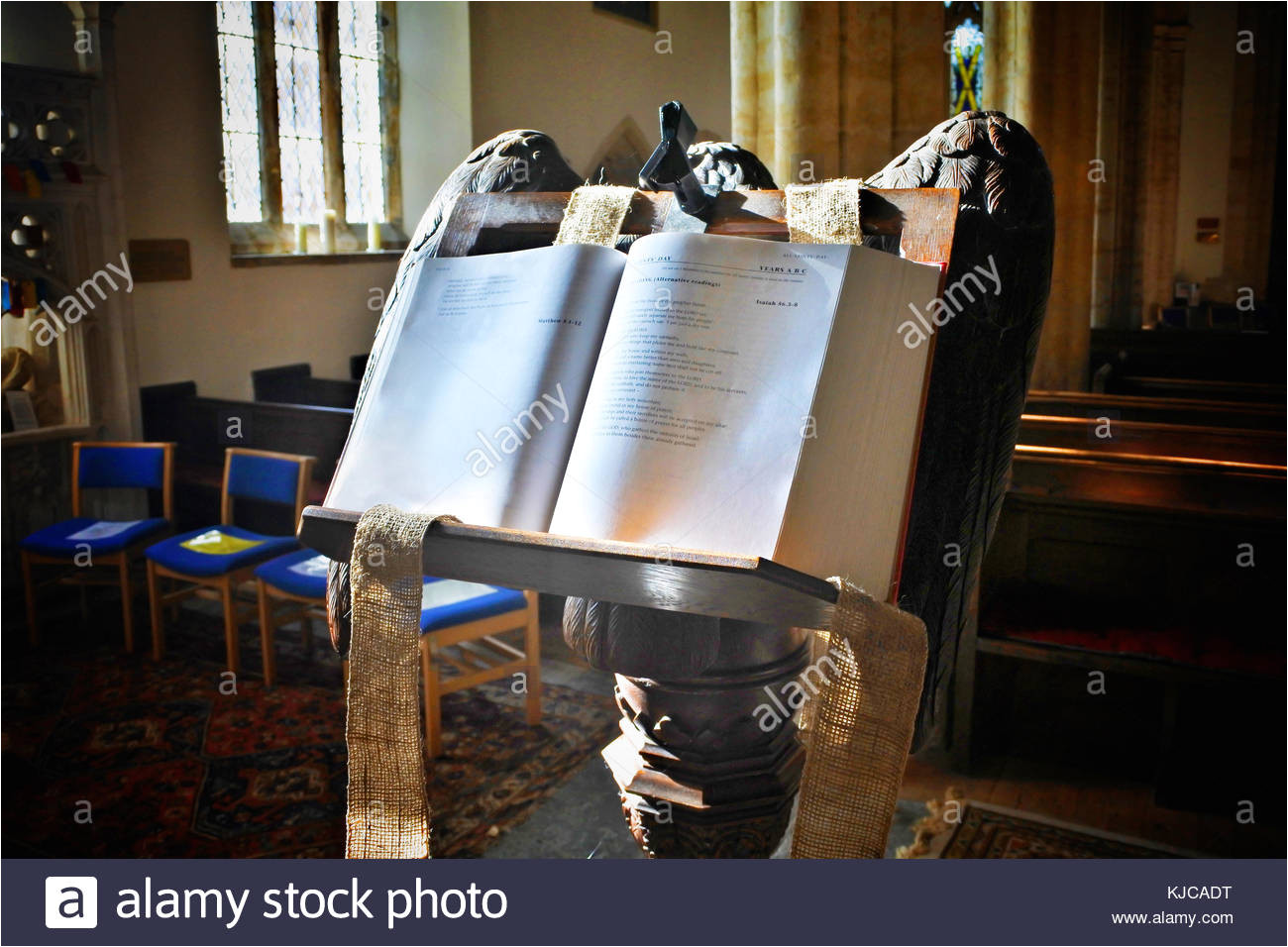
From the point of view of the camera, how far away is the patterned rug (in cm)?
299

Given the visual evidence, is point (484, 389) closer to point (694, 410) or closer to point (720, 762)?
point (694, 410)

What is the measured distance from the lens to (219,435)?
18.6 ft

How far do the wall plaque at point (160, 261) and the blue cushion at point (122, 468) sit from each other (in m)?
1.30

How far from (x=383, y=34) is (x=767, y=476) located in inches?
303

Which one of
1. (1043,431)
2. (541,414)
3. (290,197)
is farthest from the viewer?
(290,197)

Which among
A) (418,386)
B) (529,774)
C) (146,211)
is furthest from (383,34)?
(418,386)

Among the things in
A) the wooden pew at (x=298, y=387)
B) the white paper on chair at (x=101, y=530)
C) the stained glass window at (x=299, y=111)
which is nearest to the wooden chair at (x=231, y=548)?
the white paper on chair at (x=101, y=530)

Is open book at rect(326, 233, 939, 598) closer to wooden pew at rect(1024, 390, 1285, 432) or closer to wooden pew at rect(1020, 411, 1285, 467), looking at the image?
wooden pew at rect(1020, 411, 1285, 467)

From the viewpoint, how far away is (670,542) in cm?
80

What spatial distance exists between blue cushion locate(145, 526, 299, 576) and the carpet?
2.73 meters

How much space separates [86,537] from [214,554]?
716 mm

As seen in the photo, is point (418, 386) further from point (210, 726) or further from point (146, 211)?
point (146, 211)

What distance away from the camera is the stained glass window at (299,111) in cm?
693

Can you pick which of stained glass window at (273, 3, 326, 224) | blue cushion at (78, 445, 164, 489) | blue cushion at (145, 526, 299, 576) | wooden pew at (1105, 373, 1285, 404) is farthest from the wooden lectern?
stained glass window at (273, 3, 326, 224)
